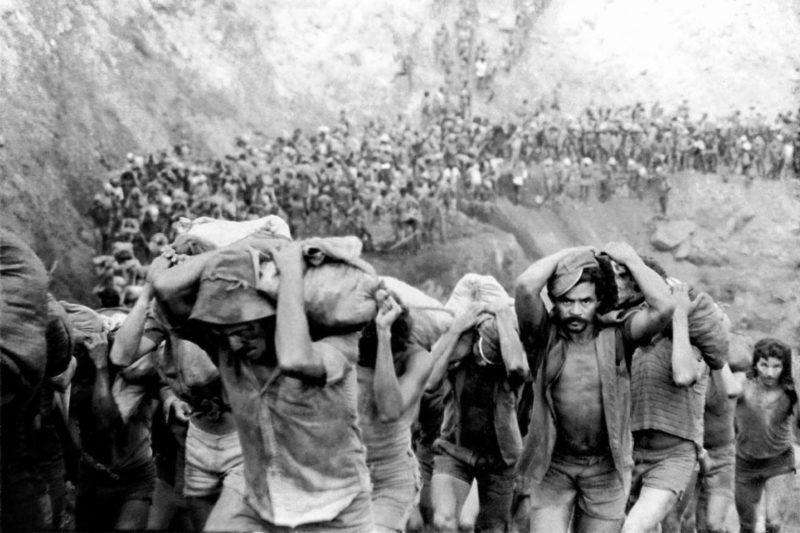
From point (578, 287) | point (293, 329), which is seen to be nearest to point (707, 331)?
point (578, 287)

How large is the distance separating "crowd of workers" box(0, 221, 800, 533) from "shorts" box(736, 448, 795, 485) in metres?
0.90

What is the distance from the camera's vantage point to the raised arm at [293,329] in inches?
138

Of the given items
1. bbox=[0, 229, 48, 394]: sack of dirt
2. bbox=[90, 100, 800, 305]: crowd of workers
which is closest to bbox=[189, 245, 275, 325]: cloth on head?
bbox=[0, 229, 48, 394]: sack of dirt

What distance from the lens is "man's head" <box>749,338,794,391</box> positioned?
7801 mm

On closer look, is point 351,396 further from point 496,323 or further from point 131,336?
point 496,323

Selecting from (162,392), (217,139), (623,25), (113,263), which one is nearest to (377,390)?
(162,392)

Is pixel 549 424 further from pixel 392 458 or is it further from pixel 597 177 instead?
pixel 597 177

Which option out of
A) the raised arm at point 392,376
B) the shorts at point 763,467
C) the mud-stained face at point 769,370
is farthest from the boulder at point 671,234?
the raised arm at point 392,376

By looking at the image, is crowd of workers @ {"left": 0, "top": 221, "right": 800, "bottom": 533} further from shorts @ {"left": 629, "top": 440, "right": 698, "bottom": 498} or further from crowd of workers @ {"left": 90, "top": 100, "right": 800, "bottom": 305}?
crowd of workers @ {"left": 90, "top": 100, "right": 800, "bottom": 305}

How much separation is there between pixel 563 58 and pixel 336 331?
32911mm

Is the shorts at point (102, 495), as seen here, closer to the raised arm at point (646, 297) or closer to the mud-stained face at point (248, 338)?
the mud-stained face at point (248, 338)

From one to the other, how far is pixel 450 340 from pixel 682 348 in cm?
135

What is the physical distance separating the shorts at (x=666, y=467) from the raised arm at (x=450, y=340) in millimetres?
1428

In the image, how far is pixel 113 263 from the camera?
17109 mm
